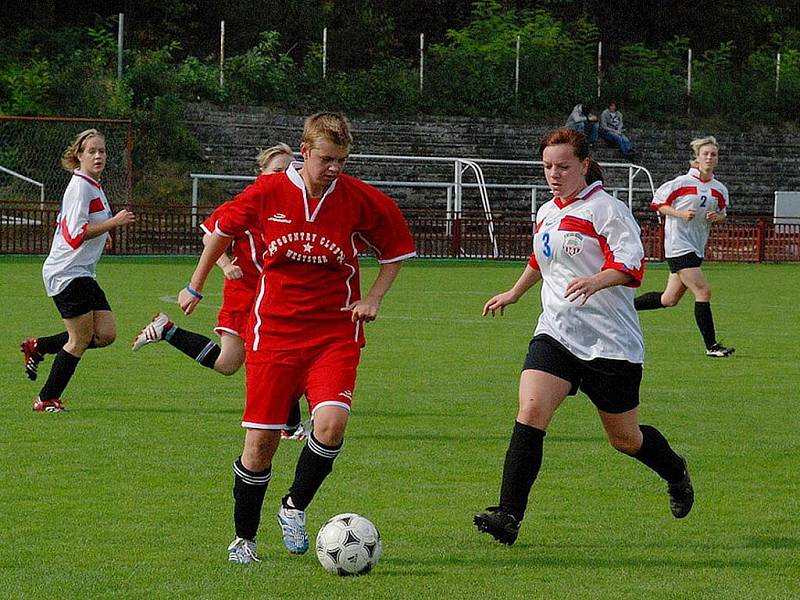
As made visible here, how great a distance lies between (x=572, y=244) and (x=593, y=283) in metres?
0.37

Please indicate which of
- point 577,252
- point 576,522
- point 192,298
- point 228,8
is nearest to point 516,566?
point 576,522

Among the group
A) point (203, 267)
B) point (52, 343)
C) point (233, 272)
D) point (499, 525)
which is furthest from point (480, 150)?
point (499, 525)

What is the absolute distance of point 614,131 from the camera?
40.9m

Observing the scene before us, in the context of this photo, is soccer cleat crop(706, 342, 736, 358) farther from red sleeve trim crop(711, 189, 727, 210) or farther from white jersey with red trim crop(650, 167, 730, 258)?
red sleeve trim crop(711, 189, 727, 210)

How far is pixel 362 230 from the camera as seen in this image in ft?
20.5

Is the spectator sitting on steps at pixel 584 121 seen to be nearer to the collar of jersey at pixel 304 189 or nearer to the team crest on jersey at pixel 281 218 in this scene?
the collar of jersey at pixel 304 189

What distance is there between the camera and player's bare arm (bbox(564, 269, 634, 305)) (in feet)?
20.4

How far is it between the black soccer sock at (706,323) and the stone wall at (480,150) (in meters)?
22.9

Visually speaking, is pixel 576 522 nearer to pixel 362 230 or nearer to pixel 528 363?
pixel 528 363

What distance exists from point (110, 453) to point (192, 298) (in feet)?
6.71

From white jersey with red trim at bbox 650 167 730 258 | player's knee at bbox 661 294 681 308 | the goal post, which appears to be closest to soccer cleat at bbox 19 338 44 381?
white jersey with red trim at bbox 650 167 730 258

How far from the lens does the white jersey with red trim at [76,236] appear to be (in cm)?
988

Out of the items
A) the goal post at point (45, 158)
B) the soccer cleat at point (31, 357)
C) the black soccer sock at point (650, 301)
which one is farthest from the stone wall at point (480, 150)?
the soccer cleat at point (31, 357)

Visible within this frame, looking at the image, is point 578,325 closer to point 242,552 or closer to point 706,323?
point 242,552
